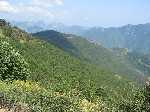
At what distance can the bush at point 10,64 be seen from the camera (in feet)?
240

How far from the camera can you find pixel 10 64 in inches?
2940

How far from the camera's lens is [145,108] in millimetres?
27156

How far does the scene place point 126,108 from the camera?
1124 inches

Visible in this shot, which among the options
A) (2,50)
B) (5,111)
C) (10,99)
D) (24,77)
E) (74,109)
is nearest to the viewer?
(5,111)

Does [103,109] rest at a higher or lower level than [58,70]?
higher

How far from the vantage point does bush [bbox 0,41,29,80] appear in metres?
73.0

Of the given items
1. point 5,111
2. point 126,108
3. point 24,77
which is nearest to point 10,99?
point 5,111

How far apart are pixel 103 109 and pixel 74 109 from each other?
5264 mm

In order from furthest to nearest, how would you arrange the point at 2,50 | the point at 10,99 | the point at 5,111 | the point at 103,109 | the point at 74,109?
the point at 2,50
the point at 103,109
the point at 74,109
the point at 10,99
the point at 5,111

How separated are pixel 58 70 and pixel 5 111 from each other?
152702 millimetres

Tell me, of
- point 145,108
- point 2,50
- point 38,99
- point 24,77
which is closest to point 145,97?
point 145,108

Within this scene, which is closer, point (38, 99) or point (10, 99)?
point (10, 99)

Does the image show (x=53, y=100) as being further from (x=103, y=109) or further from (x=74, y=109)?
(x=103, y=109)

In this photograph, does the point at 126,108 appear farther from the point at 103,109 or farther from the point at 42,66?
the point at 42,66
